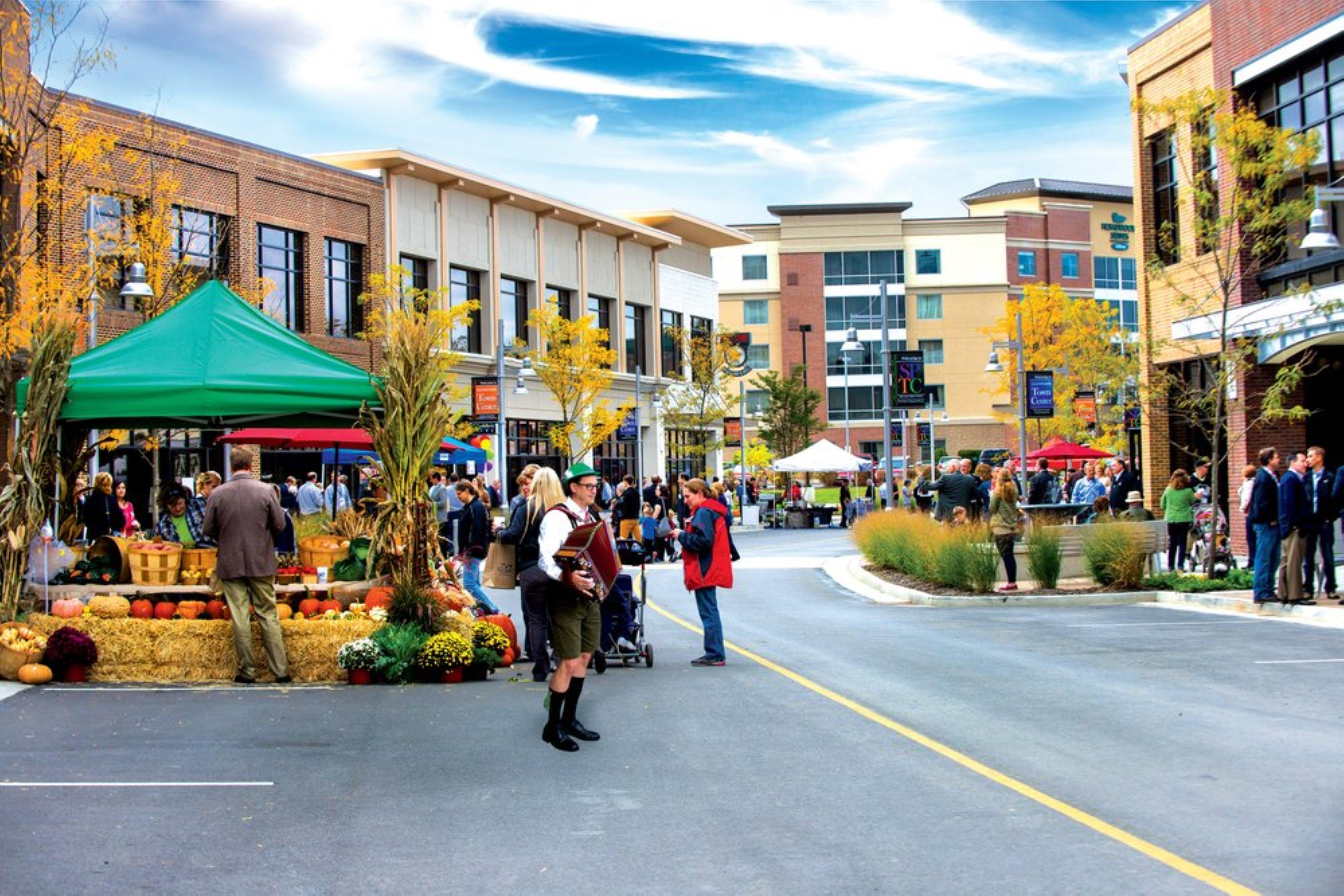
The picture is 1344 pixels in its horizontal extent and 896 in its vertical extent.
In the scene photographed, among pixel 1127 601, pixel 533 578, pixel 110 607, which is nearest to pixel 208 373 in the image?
pixel 110 607

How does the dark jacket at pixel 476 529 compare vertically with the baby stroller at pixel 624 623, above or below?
above

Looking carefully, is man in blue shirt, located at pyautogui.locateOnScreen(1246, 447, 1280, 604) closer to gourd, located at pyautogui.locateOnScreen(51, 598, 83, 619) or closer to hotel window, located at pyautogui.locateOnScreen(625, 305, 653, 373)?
gourd, located at pyautogui.locateOnScreen(51, 598, 83, 619)

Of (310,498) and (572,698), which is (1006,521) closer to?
(572,698)

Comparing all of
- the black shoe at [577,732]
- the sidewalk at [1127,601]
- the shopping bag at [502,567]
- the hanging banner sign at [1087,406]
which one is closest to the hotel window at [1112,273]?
the hanging banner sign at [1087,406]

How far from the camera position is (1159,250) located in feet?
105

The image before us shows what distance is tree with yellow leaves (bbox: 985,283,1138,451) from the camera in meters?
46.6

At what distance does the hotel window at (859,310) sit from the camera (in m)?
92.3

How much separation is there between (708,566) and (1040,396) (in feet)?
75.7

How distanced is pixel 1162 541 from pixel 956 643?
1229 cm

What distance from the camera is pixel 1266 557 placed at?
59.4ft

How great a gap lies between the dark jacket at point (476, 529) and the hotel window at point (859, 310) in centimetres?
7456

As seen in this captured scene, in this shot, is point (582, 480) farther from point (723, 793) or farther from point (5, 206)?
point (5, 206)

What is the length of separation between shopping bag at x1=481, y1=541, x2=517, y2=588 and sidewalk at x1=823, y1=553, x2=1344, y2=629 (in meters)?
8.98

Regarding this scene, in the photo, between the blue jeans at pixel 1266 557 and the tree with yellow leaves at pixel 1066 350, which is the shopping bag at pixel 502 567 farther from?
the tree with yellow leaves at pixel 1066 350
